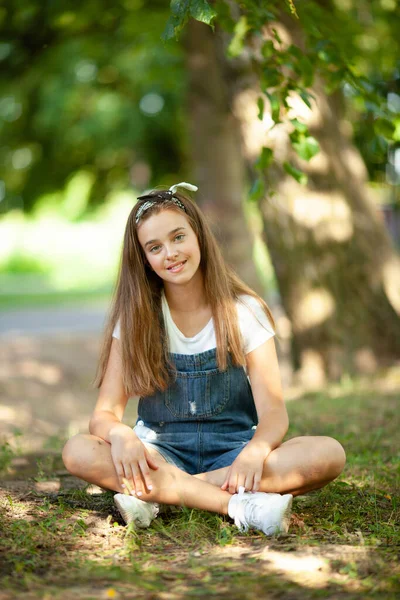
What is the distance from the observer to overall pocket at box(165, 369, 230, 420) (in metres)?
3.05

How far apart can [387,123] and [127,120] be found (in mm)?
16001

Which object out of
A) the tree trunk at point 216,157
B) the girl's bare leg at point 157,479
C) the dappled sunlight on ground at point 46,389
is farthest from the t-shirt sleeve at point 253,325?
the tree trunk at point 216,157

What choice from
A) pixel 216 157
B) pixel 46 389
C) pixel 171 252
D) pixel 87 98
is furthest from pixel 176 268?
pixel 87 98

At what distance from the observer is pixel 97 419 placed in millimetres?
2977

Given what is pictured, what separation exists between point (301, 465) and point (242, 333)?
1.87ft

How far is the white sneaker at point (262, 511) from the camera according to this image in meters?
2.58

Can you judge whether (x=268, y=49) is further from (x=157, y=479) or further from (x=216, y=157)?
(x=216, y=157)

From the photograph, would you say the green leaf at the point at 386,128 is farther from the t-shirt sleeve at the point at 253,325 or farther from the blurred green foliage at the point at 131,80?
the t-shirt sleeve at the point at 253,325

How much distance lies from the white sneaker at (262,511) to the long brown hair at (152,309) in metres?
0.55

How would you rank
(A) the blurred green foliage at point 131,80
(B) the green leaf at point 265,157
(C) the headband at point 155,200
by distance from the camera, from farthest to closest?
(B) the green leaf at point 265,157, (A) the blurred green foliage at point 131,80, (C) the headband at point 155,200

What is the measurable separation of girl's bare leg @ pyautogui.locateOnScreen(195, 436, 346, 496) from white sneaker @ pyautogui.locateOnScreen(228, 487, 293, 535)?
0.35ft

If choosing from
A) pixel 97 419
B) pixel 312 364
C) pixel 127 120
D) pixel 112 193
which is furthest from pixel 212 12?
pixel 112 193

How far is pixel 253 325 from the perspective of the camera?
3.10m

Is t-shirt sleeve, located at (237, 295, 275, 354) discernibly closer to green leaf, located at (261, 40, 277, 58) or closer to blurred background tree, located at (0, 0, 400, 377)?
blurred background tree, located at (0, 0, 400, 377)
